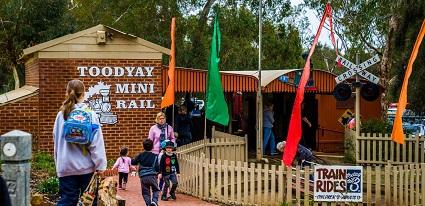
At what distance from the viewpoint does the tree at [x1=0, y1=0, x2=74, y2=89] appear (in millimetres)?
35750

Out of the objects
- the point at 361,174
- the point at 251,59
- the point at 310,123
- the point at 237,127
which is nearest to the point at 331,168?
the point at 361,174

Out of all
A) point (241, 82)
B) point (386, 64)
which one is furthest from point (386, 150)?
point (386, 64)

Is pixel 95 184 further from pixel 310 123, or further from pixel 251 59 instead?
pixel 251 59

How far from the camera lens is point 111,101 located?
18.3 meters

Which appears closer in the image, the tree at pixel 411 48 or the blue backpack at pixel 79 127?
the blue backpack at pixel 79 127

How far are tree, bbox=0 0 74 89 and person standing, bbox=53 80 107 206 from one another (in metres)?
29.0

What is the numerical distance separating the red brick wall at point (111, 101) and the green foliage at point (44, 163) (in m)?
0.48

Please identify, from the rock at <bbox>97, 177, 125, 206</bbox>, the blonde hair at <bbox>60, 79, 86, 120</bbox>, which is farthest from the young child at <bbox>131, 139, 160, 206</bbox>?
the blonde hair at <bbox>60, 79, 86, 120</bbox>

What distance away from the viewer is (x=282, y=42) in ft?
150

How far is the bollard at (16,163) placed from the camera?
5.76 metres

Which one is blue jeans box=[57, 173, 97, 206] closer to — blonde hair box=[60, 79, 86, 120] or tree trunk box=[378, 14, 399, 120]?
blonde hair box=[60, 79, 86, 120]

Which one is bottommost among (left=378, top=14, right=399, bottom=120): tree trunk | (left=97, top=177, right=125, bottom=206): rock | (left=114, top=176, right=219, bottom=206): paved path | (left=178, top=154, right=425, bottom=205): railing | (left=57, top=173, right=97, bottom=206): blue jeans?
(left=114, top=176, right=219, bottom=206): paved path

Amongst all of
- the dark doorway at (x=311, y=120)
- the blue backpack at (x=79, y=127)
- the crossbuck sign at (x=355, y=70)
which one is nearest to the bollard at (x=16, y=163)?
the blue backpack at (x=79, y=127)

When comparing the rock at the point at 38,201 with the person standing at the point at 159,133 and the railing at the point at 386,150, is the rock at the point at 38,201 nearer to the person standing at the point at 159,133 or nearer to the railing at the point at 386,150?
the person standing at the point at 159,133
